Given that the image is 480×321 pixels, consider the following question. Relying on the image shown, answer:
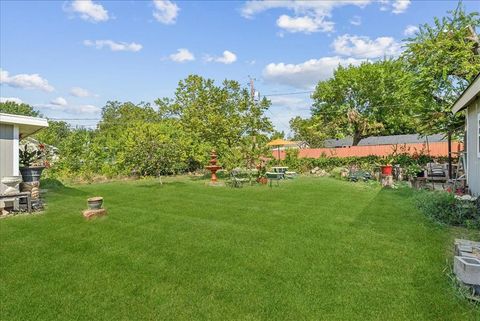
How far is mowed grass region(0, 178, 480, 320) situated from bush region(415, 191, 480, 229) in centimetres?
37

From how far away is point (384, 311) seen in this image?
10.0 feet

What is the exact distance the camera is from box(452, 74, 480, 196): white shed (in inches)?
306

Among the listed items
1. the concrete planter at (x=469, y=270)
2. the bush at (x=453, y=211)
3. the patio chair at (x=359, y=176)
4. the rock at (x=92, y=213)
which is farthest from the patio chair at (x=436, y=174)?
the rock at (x=92, y=213)

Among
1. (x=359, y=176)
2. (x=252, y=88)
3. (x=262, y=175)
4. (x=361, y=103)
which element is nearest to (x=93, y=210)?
(x=262, y=175)

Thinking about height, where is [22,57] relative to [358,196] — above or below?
above

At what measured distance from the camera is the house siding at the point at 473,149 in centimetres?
805

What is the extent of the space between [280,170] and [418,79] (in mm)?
7583

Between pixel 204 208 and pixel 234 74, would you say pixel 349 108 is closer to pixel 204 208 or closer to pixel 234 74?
pixel 234 74

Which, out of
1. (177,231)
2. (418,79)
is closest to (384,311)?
(177,231)

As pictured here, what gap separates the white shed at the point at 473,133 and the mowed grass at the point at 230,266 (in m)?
2.04

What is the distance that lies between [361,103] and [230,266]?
3901cm

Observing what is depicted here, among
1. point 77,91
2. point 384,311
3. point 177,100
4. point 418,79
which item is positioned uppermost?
point 77,91

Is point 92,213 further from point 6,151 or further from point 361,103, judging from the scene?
point 361,103

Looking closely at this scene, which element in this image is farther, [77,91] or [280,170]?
[77,91]
